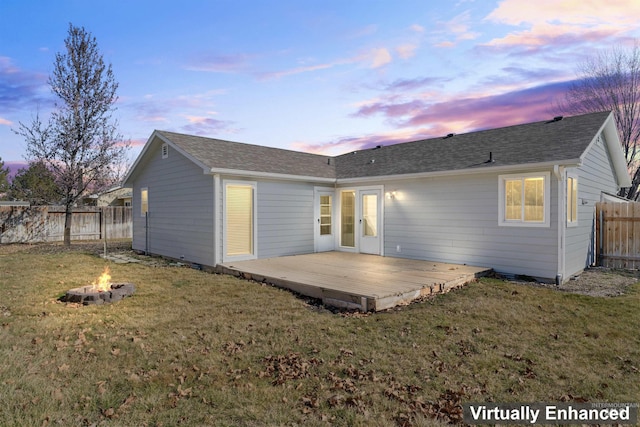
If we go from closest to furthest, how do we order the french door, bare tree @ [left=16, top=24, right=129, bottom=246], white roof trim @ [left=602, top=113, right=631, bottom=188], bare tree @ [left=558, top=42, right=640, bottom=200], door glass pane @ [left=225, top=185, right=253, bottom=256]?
white roof trim @ [left=602, top=113, right=631, bottom=188] < door glass pane @ [left=225, top=185, right=253, bottom=256] < the french door < bare tree @ [left=16, top=24, right=129, bottom=246] < bare tree @ [left=558, top=42, right=640, bottom=200]

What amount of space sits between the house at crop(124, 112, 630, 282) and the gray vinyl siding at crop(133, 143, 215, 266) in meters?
0.06

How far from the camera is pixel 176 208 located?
36.7ft

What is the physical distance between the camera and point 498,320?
212 inches

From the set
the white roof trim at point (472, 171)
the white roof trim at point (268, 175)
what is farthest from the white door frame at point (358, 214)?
the white roof trim at point (268, 175)

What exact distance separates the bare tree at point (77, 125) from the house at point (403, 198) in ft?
13.6

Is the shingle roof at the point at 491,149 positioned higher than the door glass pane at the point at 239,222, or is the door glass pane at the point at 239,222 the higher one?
the shingle roof at the point at 491,149

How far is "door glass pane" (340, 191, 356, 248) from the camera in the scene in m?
12.1

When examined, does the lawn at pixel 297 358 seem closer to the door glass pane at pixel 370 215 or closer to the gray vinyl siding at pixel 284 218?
the gray vinyl siding at pixel 284 218

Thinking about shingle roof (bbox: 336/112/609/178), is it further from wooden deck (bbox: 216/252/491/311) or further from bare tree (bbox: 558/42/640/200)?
bare tree (bbox: 558/42/640/200)

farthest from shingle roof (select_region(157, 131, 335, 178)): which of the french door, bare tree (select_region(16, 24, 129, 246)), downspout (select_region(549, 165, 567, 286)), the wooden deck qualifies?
bare tree (select_region(16, 24, 129, 246))

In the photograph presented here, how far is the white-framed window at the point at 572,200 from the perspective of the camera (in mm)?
8406

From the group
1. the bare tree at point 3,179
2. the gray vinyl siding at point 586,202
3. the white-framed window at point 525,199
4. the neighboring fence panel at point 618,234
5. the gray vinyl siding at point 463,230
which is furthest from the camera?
the bare tree at point 3,179

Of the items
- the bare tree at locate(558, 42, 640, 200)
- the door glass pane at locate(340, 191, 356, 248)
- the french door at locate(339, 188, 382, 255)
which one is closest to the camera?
the french door at locate(339, 188, 382, 255)

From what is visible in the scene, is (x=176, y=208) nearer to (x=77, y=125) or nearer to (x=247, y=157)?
(x=247, y=157)
